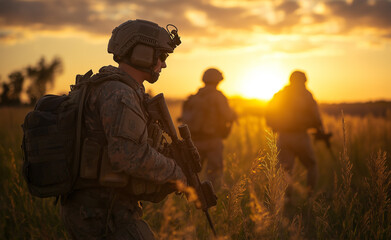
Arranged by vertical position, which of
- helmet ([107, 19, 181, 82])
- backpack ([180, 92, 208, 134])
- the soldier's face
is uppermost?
helmet ([107, 19, 181, 82])

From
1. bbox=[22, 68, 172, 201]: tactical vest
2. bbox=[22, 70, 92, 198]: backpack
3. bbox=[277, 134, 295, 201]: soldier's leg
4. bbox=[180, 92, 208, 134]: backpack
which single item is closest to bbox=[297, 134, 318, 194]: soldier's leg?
bbox=[277, 134, 295, 201]: soldier's leg

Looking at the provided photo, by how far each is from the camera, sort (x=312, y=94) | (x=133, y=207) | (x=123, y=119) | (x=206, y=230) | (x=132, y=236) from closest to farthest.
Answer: (x=123, y=119)
(x=132, y=236)
(x=133, y=207)
(x=206, y=230)
(x=312, y=94)

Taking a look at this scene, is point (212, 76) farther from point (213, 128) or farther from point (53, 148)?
point (53, 148)

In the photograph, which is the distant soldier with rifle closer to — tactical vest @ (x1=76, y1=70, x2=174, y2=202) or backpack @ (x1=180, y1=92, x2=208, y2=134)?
tactical vest @ (x1=76, y1=70, x2=174, y2=202)

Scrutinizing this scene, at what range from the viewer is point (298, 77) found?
5.95 m

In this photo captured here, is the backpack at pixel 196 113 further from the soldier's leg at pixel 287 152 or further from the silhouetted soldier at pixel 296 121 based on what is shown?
the soldier's leg at pixel 287 152

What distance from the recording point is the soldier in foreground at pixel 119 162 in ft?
6.29

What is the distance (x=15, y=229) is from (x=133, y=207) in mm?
2209

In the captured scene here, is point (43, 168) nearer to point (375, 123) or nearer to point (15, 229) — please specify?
point (15, 229)

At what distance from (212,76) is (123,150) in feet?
14.3

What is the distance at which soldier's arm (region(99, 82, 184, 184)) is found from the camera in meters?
1.89

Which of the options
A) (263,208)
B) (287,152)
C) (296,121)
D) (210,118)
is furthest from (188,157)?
(287,152)

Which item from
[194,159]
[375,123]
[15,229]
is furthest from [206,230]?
[375,123]

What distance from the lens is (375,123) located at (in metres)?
9.20
